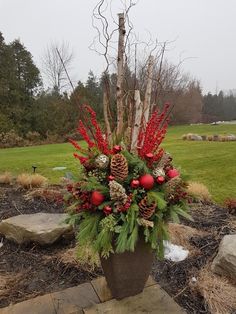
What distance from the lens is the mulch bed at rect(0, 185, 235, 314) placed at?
201cm

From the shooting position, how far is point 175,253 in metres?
2.48

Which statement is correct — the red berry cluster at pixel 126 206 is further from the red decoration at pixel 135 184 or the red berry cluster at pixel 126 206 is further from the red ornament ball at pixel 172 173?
the red ornament ball at pixel 172 173

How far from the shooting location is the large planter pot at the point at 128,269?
5.35 feet

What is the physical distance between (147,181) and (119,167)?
172mm

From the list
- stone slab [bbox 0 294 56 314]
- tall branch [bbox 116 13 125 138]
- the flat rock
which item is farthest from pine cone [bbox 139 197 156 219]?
the flat rock

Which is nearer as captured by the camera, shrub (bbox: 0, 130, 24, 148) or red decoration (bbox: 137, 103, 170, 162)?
red decoration (bbox: 137, 103, 170, 162)

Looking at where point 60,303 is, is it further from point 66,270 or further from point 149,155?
point 149,155

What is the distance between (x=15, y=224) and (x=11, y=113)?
16.8 meters

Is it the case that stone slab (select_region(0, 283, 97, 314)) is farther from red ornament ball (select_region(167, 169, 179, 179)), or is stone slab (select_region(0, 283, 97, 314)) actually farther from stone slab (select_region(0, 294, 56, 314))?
red ornament ball (select_region(167, 169, 179, 179))

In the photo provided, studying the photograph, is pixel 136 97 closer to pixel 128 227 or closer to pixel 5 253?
pixel 128 227

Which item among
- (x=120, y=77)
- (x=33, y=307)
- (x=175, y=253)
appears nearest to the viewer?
(x=120, y=77)

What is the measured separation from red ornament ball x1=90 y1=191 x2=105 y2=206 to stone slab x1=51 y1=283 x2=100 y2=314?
77 centimetres

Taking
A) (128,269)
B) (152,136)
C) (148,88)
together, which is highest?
(148,88)

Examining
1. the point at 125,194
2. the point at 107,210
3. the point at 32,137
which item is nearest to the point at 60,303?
the point at 107,210
